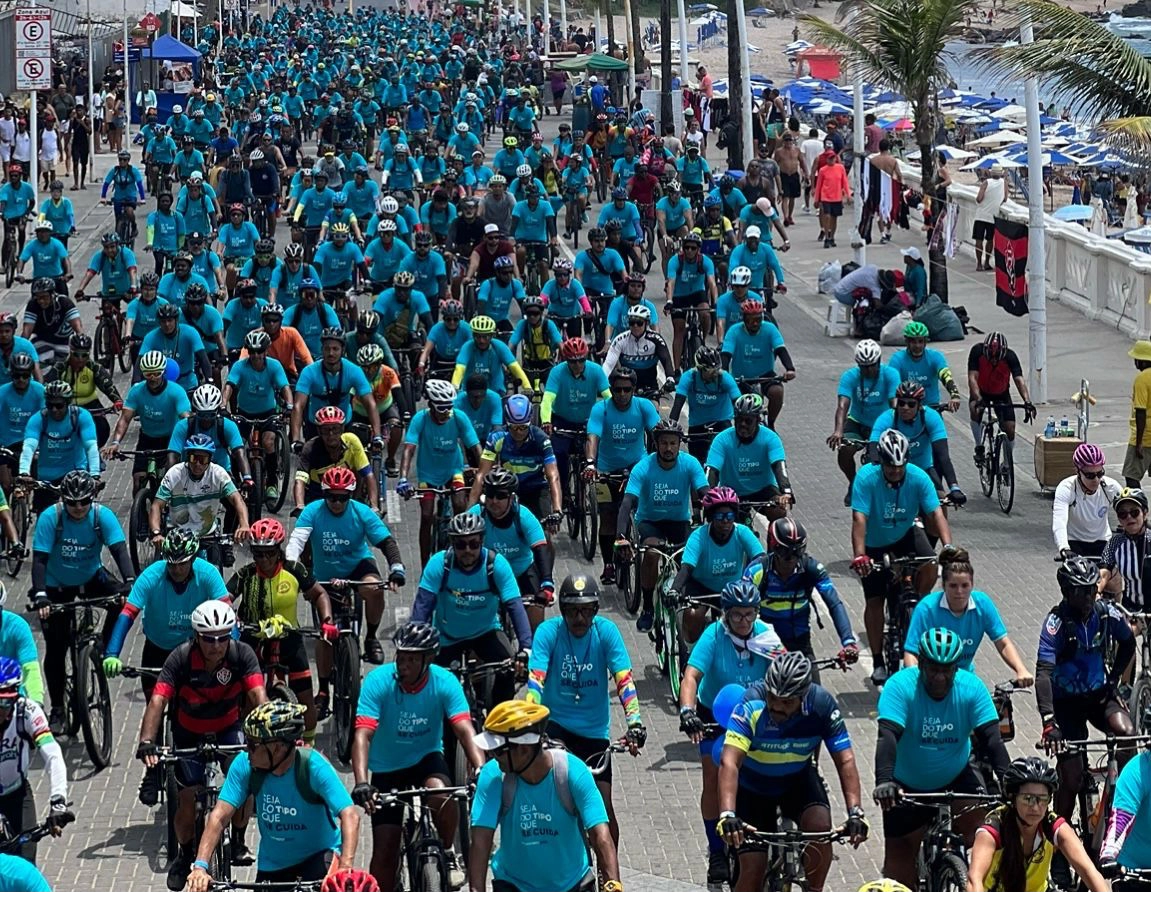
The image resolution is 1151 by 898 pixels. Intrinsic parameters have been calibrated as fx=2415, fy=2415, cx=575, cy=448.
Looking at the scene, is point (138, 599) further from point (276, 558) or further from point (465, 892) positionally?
point (465, 892)

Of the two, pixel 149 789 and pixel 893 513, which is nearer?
pixel 149 789

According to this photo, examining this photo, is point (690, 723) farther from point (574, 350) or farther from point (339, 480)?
point (574, 350)

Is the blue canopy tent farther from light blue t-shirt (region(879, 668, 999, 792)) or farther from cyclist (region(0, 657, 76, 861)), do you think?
light blue t-shirt (region(879, 668, 999, 792))

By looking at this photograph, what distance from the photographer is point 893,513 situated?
616 inches

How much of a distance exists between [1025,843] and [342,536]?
635cm

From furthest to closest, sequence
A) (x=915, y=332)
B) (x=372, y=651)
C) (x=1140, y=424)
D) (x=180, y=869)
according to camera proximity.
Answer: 1. (x=915, y=332)
2. (x=1140, y=424)
3. (x=372, y=651)
4. (x=180, y=869)

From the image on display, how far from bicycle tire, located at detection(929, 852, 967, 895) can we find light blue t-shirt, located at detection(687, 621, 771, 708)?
1826mm

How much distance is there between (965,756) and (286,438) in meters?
11.7

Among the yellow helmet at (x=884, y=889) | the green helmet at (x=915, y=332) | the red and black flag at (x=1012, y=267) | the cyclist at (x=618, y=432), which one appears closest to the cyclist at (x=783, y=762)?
the yellow helmet at (x=884, y=889)

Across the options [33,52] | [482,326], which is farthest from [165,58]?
[482,326]

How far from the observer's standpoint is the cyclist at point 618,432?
18.3m

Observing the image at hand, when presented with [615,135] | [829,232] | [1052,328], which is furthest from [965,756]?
[615,135]

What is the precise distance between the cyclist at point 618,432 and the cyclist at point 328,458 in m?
1.88

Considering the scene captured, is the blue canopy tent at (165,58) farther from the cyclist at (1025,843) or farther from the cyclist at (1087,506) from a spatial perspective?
the cyclist at (1025,843)
